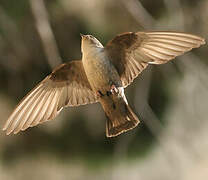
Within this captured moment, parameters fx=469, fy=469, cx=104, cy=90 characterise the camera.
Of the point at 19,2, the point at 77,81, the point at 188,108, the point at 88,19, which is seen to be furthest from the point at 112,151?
the point at 77,81

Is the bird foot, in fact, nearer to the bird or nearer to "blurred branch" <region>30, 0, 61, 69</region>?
the bird

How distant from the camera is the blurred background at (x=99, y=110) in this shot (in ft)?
9.29

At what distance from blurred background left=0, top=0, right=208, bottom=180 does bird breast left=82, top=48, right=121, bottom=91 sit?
1.24 metres

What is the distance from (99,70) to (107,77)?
0.13 ft

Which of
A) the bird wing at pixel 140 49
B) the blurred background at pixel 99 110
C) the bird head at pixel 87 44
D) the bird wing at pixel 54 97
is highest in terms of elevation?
the bird head at pixel 87 44

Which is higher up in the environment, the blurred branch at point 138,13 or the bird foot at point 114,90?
the blurred branch at point 138,13

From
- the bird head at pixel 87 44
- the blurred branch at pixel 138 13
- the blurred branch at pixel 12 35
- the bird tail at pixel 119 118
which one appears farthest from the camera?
the blurred branch at pixel 12 35

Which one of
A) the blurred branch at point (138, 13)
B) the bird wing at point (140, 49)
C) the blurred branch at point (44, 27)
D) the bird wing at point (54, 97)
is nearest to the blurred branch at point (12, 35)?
the blurred branch at point (44, 27)

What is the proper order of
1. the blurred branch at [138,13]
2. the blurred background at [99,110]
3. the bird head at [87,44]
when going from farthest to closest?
the blurred background at [99,110], the blurred branch at [138,13], the bird head at [87,44]

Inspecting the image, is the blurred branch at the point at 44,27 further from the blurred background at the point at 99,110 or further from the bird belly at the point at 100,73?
the bird belly at the point at 100,73

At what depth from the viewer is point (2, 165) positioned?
3246 mm

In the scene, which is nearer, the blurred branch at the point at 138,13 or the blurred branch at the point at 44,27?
the blurred branch at the point at 138,13

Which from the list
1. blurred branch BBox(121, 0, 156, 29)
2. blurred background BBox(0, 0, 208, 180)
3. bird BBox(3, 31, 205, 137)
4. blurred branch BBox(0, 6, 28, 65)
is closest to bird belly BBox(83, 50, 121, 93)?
bird BBox(3, 31, 205, 137)

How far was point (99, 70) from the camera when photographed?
133 cm
